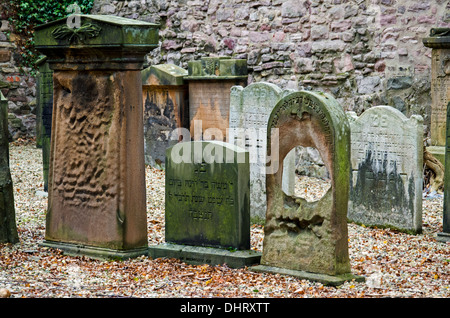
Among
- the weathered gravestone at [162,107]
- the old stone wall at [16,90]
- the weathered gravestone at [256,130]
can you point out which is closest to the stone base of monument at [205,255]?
the weathered gravestone at [256,130]

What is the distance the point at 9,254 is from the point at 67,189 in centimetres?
74

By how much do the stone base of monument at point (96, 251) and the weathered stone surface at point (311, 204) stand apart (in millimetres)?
1176

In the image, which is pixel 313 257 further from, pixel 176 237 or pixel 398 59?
pixel 398 59

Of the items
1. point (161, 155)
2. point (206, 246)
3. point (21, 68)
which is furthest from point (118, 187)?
point (21, 68)

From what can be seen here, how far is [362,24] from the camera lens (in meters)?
11.1

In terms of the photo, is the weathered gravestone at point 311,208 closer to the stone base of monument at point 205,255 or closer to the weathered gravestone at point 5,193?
the stone base of monument at point 205,255

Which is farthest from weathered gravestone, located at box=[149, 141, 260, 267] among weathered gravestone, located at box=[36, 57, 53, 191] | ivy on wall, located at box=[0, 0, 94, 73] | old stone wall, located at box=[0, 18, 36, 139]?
ivy on wall, located at box=[0, 0, 94, 73]

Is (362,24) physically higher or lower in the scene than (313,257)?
higher

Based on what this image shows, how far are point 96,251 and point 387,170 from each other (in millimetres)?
3165

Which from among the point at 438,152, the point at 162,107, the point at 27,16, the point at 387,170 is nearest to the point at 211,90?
the point at 162,107

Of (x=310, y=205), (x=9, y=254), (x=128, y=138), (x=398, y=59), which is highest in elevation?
(x=398, y=59)

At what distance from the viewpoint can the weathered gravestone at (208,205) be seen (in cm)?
624

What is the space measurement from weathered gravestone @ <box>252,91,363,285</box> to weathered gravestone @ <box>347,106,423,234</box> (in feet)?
7.24

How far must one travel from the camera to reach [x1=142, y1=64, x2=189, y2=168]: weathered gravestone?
1159 cm
